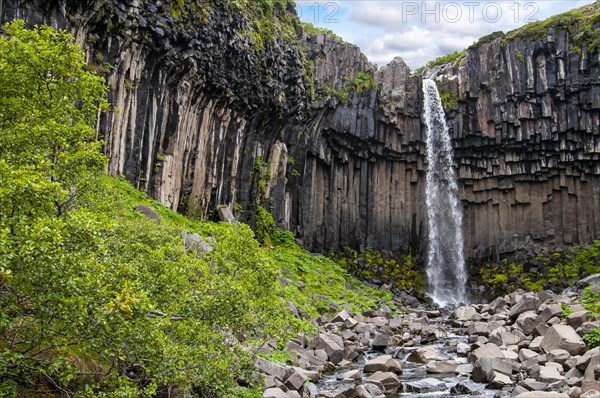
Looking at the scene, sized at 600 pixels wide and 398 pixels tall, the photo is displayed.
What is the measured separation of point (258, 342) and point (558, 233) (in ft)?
112

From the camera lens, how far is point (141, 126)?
2594 cm

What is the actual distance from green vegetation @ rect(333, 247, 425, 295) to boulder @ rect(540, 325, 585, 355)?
75.5 ft

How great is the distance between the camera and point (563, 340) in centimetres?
1678

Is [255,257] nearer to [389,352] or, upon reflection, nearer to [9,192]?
[9,192]

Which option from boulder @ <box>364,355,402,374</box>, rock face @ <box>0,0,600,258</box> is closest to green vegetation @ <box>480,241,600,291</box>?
rock face @ <box>0,0,600,258</box>

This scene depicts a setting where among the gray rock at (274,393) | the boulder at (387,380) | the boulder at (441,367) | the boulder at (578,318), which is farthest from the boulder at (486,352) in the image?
the gray rock at (274,393)

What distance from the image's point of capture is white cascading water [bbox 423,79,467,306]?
1713 inches

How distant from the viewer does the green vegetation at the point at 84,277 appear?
686 cm

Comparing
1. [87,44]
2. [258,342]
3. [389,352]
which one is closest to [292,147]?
[87,44]

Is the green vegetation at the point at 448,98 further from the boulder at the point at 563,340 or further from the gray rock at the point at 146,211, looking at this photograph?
the gray rock at the point at 146,211

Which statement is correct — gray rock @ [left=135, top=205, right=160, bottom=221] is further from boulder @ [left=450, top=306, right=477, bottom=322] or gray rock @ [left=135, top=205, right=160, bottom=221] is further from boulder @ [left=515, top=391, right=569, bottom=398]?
boulder @ [left=450, top=306, right=477, bottom=322]

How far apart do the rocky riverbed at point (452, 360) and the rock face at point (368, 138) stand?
42.8ft

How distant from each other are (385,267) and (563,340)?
25.7 m

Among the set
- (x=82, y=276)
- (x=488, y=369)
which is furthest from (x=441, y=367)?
(x=82, y=276)
